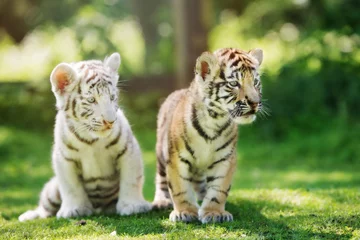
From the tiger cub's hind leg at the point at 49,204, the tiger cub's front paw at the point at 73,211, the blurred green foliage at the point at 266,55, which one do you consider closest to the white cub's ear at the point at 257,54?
the tiger cub's front paw at the point at 73,211

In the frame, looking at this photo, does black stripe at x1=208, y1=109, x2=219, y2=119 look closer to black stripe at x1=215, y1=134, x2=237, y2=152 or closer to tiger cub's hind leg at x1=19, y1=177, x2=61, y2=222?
black stripe at x1=215, y1=134, x2=237, y2=152

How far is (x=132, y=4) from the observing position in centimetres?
1560

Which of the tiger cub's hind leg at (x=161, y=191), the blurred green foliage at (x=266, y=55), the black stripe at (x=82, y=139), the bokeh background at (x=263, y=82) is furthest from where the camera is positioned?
the blurred green foliage at (x=266, y=55)

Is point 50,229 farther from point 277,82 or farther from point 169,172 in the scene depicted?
point 277,82

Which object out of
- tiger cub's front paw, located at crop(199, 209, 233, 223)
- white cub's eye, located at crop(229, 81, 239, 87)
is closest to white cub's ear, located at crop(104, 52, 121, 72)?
white cub's eye, located at crop(229, 81, 239, 87)

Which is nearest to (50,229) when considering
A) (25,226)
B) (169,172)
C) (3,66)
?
(25,226)

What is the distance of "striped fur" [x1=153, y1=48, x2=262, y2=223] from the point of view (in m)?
4.80

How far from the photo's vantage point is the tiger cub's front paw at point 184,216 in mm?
4992

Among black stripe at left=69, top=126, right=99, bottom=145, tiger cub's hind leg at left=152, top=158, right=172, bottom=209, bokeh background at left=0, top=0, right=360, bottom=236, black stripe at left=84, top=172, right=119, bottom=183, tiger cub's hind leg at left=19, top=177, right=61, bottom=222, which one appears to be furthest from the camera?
bokeh background at left=0, top=0, right=360, bottom=236

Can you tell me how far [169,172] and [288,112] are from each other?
6317 millimetres

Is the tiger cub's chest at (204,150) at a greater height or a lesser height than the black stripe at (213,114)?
lesser

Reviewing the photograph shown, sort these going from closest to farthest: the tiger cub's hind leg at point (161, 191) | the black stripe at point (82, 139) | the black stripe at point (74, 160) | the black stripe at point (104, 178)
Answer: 1. the black stripe at point (82, 139)
2. the black stripe at point (74, 160)
3. the black stripe at point (104, 178)
4. the tiger cub's hind leg at point (161, 191)

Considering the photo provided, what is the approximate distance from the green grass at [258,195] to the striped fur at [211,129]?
0.23 metres

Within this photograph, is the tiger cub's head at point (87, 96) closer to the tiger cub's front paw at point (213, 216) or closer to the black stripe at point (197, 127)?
the black stripe at point (197, 127)
